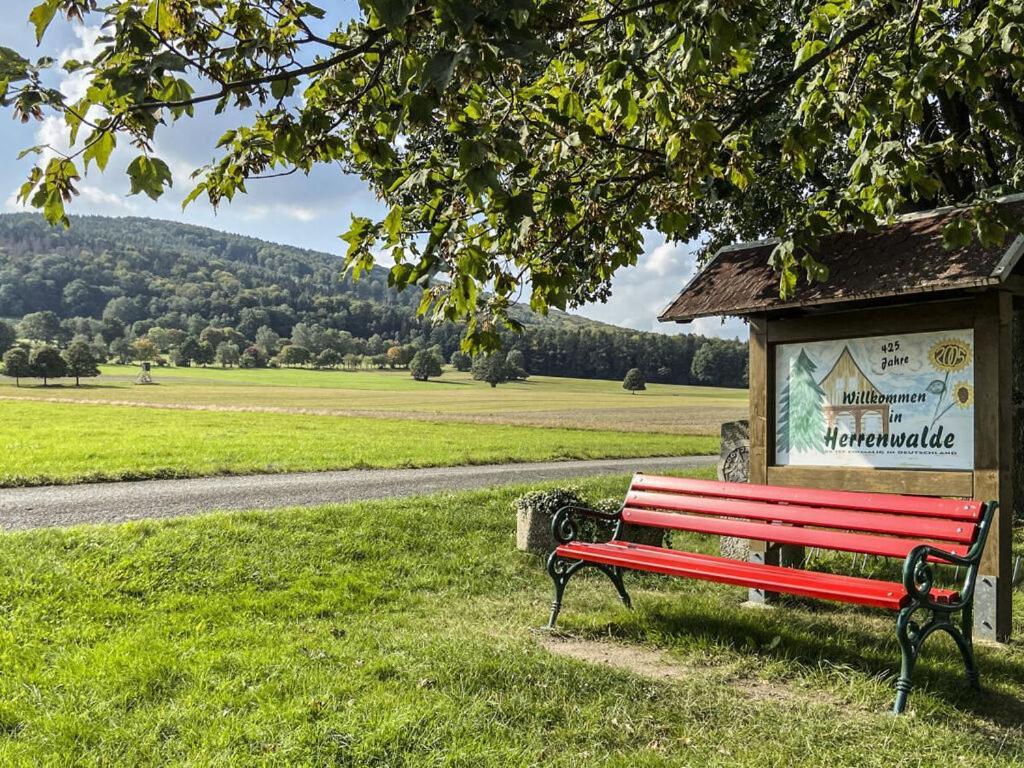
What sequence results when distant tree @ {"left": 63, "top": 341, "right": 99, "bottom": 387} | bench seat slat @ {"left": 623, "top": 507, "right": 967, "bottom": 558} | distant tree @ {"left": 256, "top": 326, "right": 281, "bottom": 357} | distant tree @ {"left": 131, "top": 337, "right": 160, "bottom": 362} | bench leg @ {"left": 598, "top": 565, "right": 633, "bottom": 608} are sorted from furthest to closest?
distant tree @ {"left": 256, "top": 326, "right": 281, "bottom": 357} → distant tree @ {"left": 131, "top": 337, "right": 160, "bottom": 362} → distant tree @ {"left": 63, "top": 341, "right": 99, "bottom": 387} → bench leg @ {"left": 598, "top": 565, "right": 633, "bottom": 608} → bench seat slat @ {"left": 623, "top": 507, "right": 967, "bottom": 558}

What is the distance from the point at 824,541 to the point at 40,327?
133 m

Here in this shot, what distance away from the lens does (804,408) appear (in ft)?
23.2

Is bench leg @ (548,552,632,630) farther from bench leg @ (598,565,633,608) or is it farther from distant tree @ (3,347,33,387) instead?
distant tree @ (3,347,33,387)

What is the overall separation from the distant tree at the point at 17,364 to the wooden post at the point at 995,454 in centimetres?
7524

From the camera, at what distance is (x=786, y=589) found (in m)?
4.89

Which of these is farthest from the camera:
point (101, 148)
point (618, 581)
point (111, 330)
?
point (111, 330)

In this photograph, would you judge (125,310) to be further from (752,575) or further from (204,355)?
(752,575)

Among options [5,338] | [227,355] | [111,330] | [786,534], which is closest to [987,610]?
[786,534]

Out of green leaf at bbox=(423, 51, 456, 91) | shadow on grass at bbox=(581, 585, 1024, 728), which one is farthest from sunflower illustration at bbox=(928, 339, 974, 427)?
green leaf at bbox=(423, 51, 456, 91)

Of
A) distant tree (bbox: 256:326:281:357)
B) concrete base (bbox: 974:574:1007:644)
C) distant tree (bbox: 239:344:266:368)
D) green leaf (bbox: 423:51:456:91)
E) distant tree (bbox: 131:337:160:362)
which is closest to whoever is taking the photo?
green leaf (bbox: 423:51:456:91)

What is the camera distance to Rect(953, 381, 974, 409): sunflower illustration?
6059mm

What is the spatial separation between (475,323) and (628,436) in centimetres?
2891

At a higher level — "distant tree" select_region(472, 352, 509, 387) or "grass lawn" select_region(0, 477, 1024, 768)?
"distant tree" select_region(472, 352, 509, 387)

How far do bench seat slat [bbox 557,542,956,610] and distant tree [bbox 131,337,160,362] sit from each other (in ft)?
371
